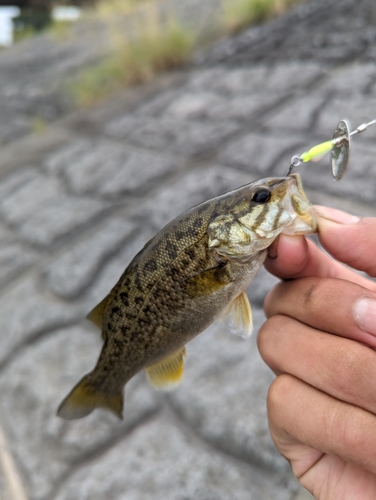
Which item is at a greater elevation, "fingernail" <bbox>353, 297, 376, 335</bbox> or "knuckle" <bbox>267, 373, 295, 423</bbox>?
"fingernail" <bbox>353, 297, 376, 335</bbox>

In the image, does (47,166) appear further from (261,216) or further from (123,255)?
(261,216)

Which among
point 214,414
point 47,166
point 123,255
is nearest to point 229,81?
point 47,166

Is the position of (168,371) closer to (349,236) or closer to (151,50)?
(349,236)

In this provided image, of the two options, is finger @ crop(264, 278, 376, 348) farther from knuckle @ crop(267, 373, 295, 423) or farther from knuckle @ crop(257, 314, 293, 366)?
knuckle @ crop(267, 373, 295, 423)

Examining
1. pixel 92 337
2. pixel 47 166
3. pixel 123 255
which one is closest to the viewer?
pixel 92 337

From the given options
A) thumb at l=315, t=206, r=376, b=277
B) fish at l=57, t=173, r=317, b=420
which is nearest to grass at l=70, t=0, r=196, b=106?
fish at l=57, t=173, r=317, b=420

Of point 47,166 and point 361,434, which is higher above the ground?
point 361,434

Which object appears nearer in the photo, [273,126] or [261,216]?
[261,216]
